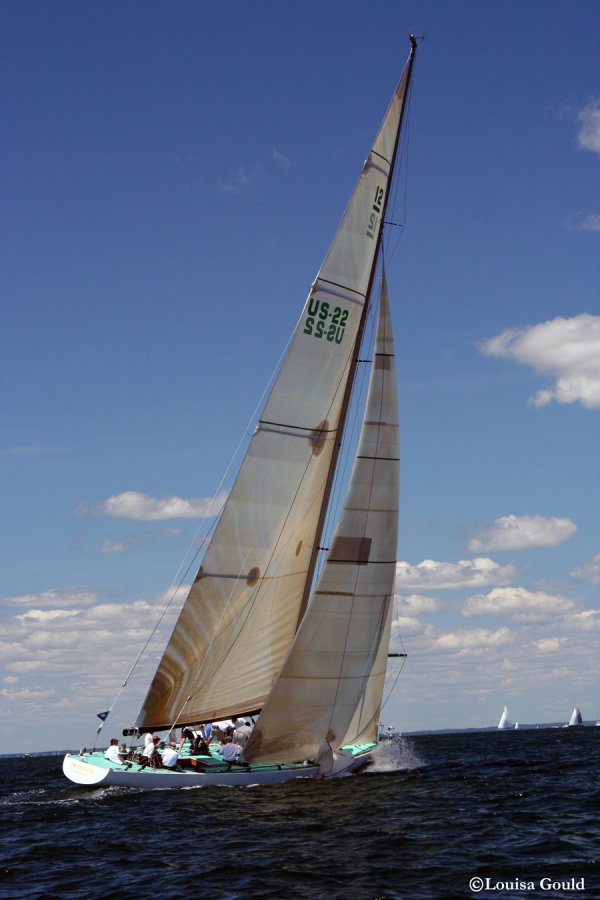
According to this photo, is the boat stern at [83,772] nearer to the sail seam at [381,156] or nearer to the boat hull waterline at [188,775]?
the boat hull waterline at [188,775]

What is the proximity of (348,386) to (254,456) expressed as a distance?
3.63 meters

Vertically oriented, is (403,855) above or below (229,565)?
below

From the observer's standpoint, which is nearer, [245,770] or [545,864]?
[545,864]

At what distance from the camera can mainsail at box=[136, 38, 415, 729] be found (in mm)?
28016

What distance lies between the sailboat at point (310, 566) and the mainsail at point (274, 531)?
32 millimetres

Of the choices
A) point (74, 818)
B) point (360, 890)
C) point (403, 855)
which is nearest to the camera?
point (360, 890)

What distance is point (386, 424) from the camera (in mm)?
28375

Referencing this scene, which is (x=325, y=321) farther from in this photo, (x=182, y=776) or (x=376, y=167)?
(x=182, y=776)

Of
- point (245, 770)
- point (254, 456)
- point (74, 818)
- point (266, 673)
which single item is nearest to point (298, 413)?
point (254, 456)

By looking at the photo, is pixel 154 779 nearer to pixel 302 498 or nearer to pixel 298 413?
pixel 302 498

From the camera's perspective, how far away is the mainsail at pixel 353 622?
26.0 meters

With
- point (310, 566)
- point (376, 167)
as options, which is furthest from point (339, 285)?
point (310, 566)

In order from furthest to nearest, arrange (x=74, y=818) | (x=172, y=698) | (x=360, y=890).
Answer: (x=172, y=698), (x=74, y=818), (x=360, y=890)

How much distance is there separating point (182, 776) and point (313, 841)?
706 centimetres
